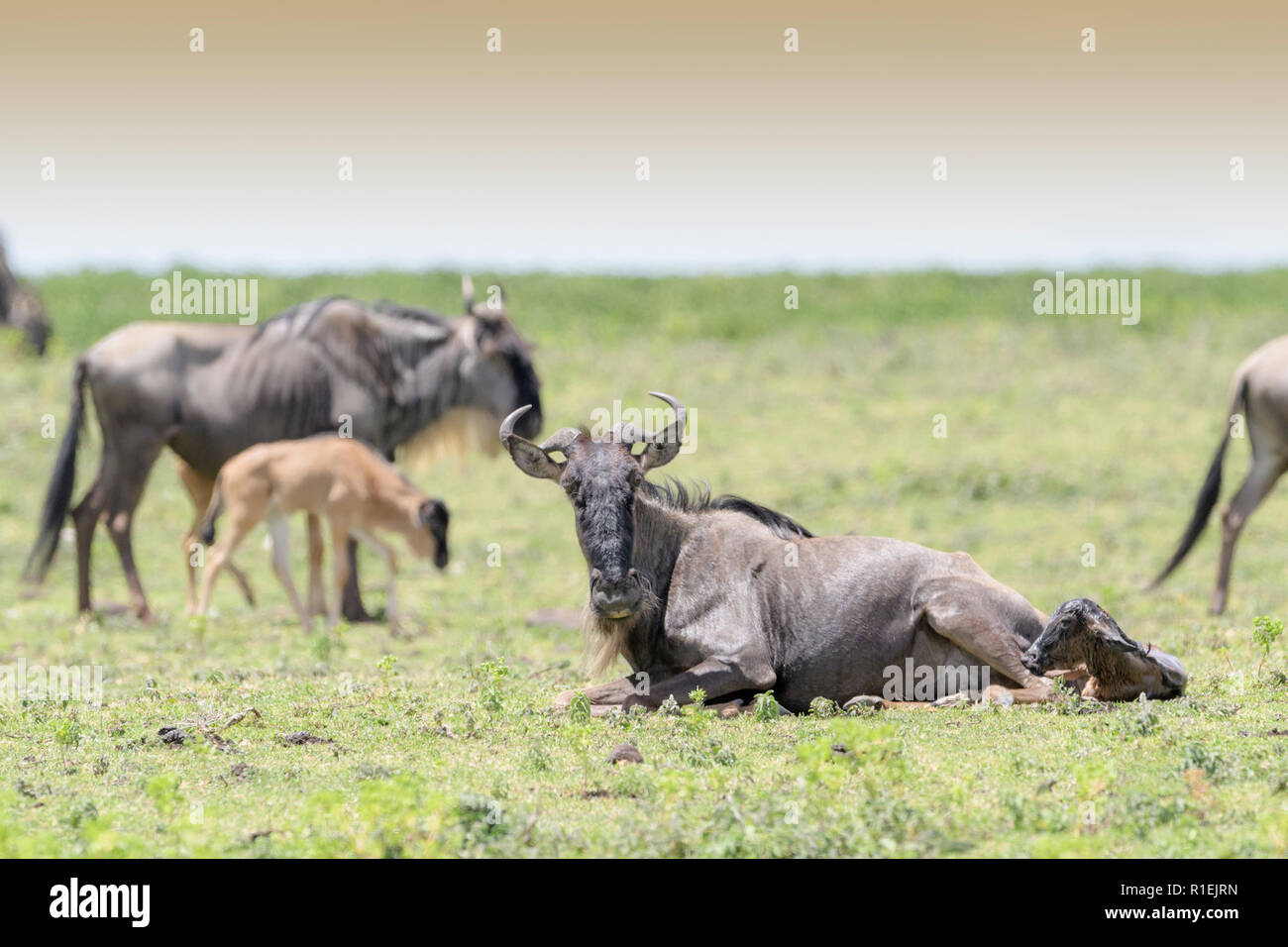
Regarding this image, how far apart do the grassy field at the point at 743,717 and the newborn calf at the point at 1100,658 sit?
9.7 inches

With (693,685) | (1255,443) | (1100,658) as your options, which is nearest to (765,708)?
(693,685)

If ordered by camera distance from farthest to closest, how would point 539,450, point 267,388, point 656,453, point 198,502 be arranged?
point 198,502 → point 267,388 → point 656,453 → point 539,450

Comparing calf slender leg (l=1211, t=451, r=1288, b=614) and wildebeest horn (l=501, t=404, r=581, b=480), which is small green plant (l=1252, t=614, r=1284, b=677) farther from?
calf slender leg (l=1211, t=451, r=1288, b=614)

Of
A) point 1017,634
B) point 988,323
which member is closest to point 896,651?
point 1017,634

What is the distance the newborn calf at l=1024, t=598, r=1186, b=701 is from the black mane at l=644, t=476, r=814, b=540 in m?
1.68

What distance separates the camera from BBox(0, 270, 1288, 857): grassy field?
622 centimetres

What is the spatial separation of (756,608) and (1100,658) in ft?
6.35

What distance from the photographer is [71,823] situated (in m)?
6.43

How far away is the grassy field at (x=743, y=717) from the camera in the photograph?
6223mm

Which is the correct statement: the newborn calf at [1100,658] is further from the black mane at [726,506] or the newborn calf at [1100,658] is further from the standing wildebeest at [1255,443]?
the standing wildebeest at [1255,443]

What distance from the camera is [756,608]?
898 cm

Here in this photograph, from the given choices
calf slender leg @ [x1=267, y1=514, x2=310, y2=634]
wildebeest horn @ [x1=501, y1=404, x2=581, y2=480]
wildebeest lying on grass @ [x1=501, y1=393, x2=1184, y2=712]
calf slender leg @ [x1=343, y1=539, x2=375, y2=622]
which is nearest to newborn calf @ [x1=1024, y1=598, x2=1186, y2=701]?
wildebeest lying on grass @ [x1=501, y1=393, x2=1184, y2=712]

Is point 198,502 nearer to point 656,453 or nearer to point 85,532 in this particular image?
point 85,532
